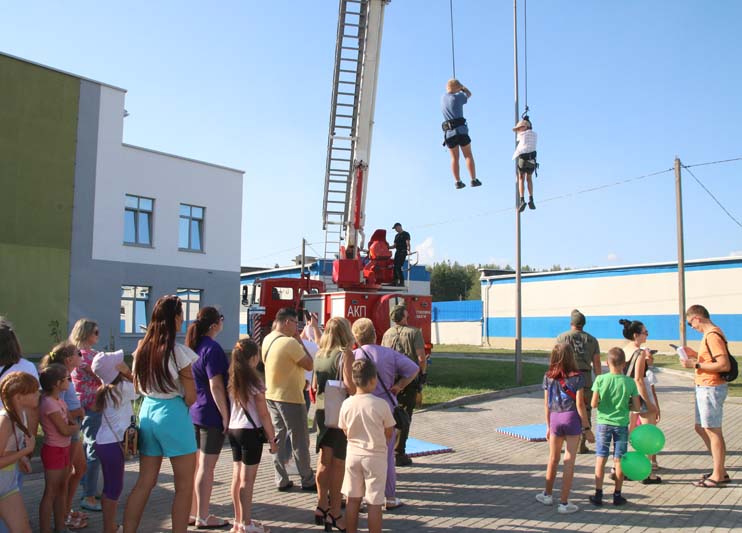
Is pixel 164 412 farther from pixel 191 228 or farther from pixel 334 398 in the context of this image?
pixel 191 228

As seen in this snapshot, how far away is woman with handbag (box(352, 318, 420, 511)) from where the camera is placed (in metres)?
6.13

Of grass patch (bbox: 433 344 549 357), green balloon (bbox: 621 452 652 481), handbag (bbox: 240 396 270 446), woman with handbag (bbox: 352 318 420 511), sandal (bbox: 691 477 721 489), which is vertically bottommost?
grass patch (bbox: 433 344 549 357)

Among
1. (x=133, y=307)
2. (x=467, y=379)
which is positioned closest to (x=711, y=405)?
(x=467, y=379)

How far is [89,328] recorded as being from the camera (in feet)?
19.8

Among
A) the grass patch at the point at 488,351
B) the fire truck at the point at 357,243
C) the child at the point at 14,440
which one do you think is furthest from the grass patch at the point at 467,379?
the grass patch at the point at 488,351

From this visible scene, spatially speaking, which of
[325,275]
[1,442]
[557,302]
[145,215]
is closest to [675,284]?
[557,302]

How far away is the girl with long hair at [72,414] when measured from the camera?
18.5 ft

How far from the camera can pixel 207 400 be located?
5.64 metres

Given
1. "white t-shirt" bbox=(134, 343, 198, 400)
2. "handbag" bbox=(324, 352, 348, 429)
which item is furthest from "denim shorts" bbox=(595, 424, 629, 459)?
"white t-shirt" bbox=(134, 343, 198, 400)

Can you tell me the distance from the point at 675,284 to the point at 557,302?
7.60 meters

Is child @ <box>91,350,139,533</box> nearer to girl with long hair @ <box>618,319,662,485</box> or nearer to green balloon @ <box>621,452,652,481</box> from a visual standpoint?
green balloon @ <box>621,452,652,481</box>

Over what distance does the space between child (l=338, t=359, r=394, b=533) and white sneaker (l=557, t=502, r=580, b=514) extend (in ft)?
7.22

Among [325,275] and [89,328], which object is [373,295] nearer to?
[325,275]

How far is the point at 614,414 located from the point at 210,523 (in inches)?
161
